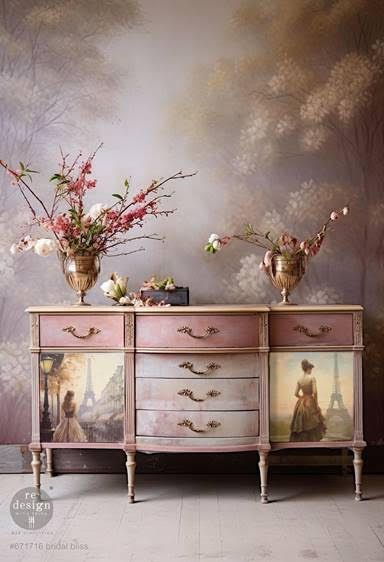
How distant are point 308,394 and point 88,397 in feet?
3.23

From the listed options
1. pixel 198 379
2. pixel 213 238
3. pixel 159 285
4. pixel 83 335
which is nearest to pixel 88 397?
pixel 83 335

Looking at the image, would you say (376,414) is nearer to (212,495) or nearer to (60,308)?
(212,495)

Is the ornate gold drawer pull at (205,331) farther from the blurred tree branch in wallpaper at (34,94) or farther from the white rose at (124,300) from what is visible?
the blurred tree branch in wallpaper at (34,94)

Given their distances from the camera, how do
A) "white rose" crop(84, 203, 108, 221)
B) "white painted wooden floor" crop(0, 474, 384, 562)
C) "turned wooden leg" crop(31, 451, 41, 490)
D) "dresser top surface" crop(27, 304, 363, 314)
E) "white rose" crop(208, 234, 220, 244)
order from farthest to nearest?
"white rose" crop(208, 234, 220, 244) < "white rose" crop(84, 203, 108, 221) < "turned wooden leg" crop(31, 451, 41, 490) < "dresser top surface" crop(27, 304, 363, 314) < "white painted wooden floor" crop(0, 474, 384, 562)

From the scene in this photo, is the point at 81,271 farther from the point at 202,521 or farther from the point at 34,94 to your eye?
the point at 202,521

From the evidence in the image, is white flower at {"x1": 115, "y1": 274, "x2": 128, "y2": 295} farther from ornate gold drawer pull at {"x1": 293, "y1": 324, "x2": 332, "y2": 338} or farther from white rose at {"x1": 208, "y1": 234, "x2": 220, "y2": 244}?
ornate gold drawer pull at {"x1": 293, "y1": 324, "x2": 332, "y2": 338}

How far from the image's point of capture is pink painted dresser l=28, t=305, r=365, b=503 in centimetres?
341

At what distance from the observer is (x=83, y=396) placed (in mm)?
3473

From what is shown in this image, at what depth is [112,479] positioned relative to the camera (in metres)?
3.84

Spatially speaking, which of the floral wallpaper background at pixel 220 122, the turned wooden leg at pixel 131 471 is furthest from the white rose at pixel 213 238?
the turned wooden leg at pixel 131 471

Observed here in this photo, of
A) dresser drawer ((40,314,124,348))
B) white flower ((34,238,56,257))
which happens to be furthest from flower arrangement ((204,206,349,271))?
white flower ((34,238,56,257))

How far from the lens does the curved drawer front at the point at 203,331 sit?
340cm

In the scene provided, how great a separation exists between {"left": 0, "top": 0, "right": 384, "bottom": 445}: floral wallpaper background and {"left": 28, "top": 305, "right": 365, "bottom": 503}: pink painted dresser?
51cm

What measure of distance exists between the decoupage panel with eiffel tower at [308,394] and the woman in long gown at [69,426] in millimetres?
865
